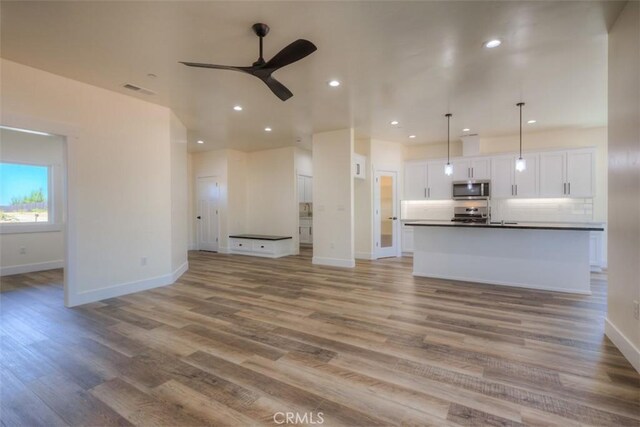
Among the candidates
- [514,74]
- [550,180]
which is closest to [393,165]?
[550,180]

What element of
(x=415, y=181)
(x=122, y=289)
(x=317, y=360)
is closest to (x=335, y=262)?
(x=415, y=181)

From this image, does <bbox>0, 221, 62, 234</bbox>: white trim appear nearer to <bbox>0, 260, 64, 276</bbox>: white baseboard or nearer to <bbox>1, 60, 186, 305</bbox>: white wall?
<bbox>0, 260, 64, 276</bbox>: white baseboard

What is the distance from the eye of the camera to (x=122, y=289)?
4.28m

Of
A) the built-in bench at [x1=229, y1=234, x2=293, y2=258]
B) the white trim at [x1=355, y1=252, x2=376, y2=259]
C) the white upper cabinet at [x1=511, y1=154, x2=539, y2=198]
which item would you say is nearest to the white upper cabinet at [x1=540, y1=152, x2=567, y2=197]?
the white upper cabinet at [x1=511, y1=154, x2=539, y2=198]

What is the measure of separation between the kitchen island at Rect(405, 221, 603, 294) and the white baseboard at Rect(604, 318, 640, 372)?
5.35 ft

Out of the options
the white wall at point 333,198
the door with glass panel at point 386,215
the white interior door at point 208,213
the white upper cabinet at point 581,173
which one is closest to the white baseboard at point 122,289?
the white wall at point 333,198

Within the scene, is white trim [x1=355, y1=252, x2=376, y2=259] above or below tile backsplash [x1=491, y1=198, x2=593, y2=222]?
below

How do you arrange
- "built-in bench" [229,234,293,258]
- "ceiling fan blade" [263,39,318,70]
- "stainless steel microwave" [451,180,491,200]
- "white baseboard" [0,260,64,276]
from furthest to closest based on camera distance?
1. "built-in bench" [229,234,293,258]
2. "stainless steel microwave" [451,180,491,200]
3. "white baseboard" [0,260,64,276]
4. "ceiling fan blade" [263,39,318,70]

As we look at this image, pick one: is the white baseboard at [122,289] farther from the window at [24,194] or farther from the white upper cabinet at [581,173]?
the white upper cabinet at [581,173]

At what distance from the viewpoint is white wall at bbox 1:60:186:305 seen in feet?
11.4

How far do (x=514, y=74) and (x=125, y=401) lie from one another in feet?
16.2

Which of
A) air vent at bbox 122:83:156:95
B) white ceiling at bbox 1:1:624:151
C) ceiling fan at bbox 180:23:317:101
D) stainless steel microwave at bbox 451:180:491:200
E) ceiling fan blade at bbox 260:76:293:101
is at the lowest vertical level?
stainless steel microwave at bbox 451:180:491:200

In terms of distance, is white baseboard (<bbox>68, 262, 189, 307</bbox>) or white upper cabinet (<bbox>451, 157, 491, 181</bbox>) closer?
white baseboard (<bbox>68, 262, 189, 307</bbox>)

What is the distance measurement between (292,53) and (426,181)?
5578mm
